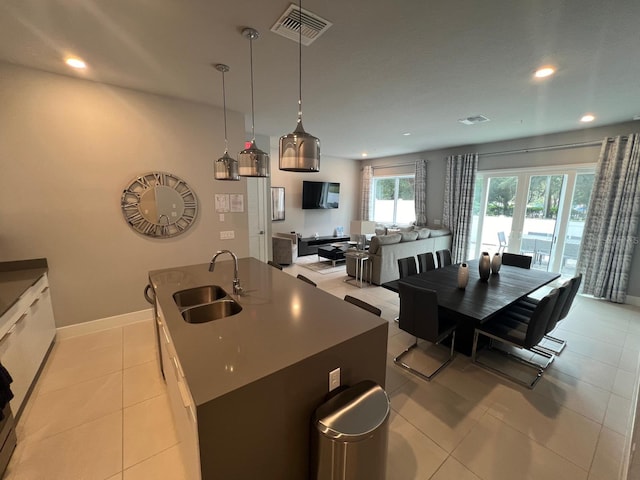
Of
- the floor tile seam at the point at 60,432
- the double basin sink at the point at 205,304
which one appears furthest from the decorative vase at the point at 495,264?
the floor tile seam at the point at 60,432

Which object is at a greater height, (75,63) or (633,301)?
(75,63)

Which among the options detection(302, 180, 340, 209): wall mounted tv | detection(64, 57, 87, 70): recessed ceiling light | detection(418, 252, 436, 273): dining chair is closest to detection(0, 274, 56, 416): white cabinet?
detection(64, 57, 87, 70): recessed ceiling light

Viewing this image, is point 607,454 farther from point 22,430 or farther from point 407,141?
point 407,141

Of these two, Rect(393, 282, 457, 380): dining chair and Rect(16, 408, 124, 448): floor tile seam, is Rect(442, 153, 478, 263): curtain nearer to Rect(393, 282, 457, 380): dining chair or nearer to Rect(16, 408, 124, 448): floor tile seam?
Rect(393, 282, 457, 380): dining chair

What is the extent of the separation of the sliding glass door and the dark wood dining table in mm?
2209

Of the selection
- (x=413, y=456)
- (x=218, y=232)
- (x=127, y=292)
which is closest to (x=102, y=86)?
(x=218, y=232)

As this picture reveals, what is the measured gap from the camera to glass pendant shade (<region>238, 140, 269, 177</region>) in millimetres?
2041

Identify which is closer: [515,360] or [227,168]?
[227,168]

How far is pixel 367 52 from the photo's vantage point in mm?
2184

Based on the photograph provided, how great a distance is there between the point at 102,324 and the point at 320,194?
5.69 metres

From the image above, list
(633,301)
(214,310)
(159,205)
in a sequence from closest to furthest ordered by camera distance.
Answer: (214,310) → (159,205) → (633,301)

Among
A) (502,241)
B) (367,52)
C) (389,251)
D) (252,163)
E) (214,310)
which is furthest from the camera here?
(502,241)

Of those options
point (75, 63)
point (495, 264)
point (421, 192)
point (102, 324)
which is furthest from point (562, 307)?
point (75, 63)

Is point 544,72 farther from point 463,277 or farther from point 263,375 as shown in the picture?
point 263,375
